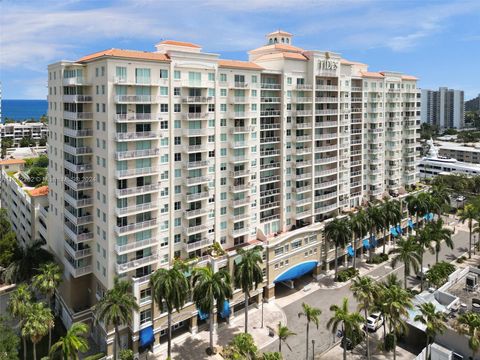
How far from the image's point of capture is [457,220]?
366ft

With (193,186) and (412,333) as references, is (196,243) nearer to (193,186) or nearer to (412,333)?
(193,186)

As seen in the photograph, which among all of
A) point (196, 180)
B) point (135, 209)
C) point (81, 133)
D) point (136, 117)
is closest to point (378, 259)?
point (196, 180)

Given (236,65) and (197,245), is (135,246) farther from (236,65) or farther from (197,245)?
(236,65)

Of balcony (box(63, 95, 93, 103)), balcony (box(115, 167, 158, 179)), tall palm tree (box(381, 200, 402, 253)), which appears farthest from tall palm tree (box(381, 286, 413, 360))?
balcony (box(63, 95, 93, 103))

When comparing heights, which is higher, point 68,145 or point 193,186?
point 68,145

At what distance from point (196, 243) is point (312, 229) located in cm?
2342

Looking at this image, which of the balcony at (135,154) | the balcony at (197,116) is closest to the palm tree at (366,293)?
the balcony at (197,116)

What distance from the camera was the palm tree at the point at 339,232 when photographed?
232ft

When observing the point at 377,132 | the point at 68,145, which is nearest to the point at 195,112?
the point at 68,145

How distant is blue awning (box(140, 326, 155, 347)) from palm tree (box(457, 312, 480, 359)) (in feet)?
125

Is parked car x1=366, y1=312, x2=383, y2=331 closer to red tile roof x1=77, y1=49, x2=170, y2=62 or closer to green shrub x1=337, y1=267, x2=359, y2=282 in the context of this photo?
green shrub x1=337, y1=267, x2=359, y2=282

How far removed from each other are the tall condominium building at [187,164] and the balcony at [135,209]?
0.45ft

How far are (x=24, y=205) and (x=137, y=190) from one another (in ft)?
133

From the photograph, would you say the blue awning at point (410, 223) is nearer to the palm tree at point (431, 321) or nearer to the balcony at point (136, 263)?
the palm tree at point (431, 321)
